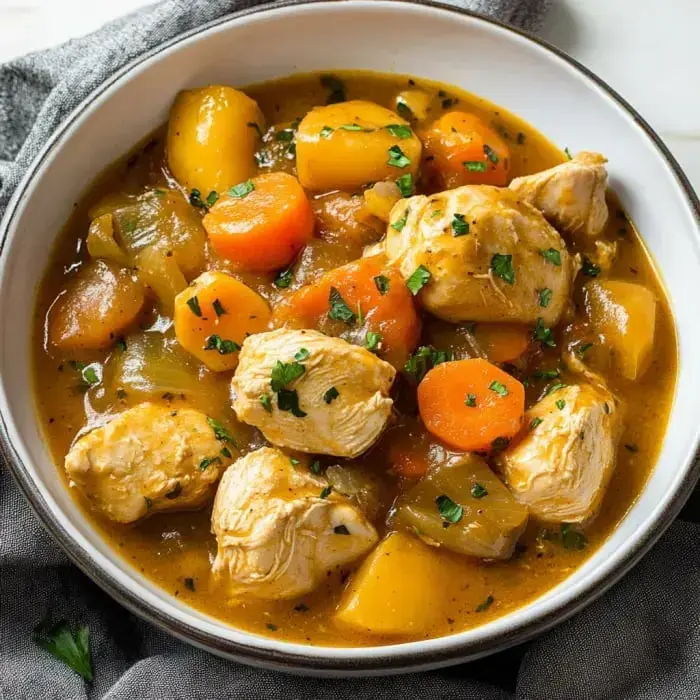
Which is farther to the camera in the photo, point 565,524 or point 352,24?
point 352,24

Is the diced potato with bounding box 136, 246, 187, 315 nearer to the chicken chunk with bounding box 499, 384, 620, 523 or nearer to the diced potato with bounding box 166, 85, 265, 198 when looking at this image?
the diced potato with bounding box 166, 85, 265, 198

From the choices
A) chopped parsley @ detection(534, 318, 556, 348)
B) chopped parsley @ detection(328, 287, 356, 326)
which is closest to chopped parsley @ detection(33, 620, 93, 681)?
chopped parsley @ detection(328, 287, 356, 326)

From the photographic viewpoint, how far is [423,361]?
3.00 metres

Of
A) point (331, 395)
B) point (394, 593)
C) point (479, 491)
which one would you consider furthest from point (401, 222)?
point (394, 593)

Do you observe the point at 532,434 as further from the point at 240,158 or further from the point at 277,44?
the point at 277,44

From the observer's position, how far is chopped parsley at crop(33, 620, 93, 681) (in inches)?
124

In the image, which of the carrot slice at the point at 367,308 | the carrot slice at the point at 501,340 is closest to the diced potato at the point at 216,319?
the carrot slice at the point at 367,308

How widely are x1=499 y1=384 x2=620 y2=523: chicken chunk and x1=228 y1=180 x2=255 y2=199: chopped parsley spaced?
1.16 m

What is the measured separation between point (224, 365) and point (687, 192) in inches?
63.8

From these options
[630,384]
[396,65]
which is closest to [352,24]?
[396,65]

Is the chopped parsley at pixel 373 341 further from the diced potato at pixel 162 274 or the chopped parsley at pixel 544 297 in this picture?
the diced potato at pixel 162 274

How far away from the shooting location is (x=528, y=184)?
10.5 ft

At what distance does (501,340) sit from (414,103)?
1.06 m

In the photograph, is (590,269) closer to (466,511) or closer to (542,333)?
(542,333)
